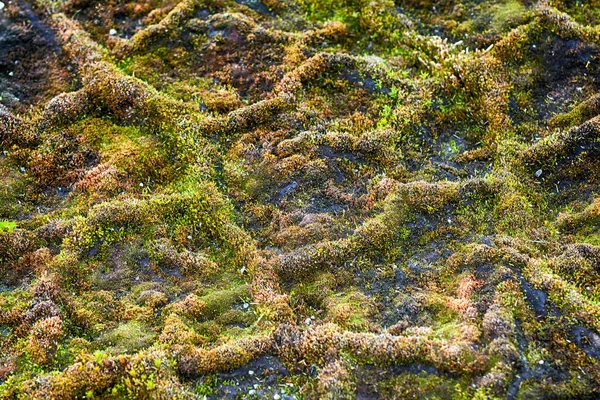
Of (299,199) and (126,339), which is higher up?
(299,199)

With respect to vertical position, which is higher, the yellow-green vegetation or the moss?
the yellow-green vegetation

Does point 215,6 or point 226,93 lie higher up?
point 215,6

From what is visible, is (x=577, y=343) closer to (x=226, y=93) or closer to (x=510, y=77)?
(x=510, y=77)

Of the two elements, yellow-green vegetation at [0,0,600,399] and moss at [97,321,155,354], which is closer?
yellow-green vegetation at [0,0,600,399]

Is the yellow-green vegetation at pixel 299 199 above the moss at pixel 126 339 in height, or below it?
above

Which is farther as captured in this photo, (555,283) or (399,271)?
(399,271)

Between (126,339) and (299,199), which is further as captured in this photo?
(299,199)

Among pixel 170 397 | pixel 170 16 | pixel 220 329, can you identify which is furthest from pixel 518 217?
pixel 170 16

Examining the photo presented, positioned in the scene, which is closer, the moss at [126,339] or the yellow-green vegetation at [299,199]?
the yellow-green vegetation at [299,199]
